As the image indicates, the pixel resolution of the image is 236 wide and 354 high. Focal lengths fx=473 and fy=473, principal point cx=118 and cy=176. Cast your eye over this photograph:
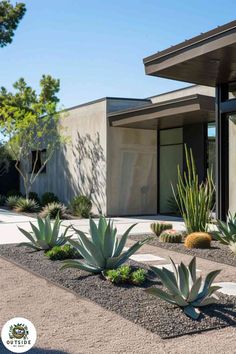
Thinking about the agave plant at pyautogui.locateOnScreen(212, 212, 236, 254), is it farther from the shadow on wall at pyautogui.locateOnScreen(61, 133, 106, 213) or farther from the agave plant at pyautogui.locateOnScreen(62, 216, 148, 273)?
the shadow on wall at pyautogui.locateOnScreen(61, 133, 106, 213)

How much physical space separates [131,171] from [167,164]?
5.28 ft

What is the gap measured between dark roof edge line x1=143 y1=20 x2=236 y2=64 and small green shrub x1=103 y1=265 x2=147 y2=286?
4809 mm

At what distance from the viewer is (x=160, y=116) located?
575 inches

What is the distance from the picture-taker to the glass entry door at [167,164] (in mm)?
18078

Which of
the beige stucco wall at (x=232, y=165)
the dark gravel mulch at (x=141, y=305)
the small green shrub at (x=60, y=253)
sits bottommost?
the dark gravel mulch at (x=141, y=305)

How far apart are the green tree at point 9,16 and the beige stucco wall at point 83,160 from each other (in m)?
8.98

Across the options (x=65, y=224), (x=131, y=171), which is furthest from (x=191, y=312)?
(x=131, y=171)

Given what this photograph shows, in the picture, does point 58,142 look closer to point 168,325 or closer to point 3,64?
point 3,64

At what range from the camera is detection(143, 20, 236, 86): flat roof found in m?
8.75

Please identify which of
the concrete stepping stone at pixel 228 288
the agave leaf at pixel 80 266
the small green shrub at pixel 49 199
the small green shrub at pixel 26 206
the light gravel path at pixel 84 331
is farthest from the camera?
the small green shrub at pixel 49 199

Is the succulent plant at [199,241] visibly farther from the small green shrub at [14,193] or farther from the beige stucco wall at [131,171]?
the small green shrub at [14,193]

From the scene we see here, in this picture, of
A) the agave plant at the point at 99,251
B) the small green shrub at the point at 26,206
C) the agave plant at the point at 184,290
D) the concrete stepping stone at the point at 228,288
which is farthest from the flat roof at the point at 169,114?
the agave plant at the point at 184,290

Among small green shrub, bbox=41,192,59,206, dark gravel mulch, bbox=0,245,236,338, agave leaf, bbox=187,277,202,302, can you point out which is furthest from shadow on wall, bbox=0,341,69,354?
small green shrub, bbox=41,192,59,206

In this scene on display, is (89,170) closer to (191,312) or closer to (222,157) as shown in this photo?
(222,157)
